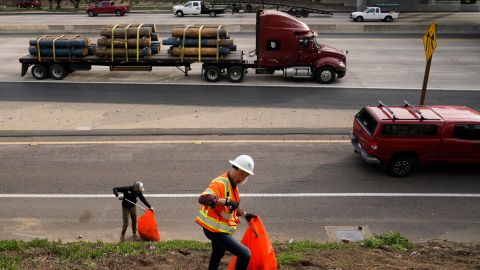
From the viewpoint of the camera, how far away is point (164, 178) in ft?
44.0

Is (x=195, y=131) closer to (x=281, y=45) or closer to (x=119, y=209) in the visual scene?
(x=119, y=209)

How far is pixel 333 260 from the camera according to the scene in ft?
27.9

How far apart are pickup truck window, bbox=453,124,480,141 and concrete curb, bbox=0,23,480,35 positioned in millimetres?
26396

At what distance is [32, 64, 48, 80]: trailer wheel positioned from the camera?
954 inches

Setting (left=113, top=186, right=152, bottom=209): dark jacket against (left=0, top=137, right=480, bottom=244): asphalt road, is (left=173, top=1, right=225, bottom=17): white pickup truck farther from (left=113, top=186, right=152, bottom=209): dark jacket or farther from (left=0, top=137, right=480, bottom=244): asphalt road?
(left=113, top=186, right=152, bottom=209): dark jacket

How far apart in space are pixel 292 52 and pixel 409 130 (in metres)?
10.9

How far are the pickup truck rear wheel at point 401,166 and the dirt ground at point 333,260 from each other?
4330 mm

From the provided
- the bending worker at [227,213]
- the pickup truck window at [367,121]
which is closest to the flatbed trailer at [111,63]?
the pickup truck window at [367,121]

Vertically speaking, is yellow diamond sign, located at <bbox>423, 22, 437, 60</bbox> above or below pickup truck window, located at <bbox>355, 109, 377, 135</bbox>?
above

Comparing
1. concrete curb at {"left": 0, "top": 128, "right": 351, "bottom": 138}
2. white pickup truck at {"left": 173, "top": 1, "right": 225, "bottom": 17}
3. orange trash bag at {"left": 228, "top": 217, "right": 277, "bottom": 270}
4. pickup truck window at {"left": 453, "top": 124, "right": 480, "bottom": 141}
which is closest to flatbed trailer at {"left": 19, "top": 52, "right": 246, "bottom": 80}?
concrete curb at {"left": 0, "top": 128, "right": 351, "bottom": 138}

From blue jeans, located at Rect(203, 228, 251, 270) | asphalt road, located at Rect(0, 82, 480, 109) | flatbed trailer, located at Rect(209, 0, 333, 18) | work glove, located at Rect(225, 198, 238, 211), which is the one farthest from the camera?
flatbed trailer, located at Rect(209, 0, 333, 18)

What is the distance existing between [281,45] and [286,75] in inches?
53.0

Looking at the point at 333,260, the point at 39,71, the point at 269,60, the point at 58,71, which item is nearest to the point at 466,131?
the point at 333,260

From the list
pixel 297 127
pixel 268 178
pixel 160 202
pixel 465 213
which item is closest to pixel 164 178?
pixel 160 202
